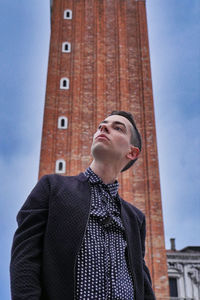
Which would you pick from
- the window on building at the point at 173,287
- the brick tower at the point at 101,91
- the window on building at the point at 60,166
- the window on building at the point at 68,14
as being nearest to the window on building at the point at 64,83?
the brick tower at the point at 101,91

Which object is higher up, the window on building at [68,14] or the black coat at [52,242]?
the window on building at [68,14]

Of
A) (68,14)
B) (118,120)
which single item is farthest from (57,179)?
(68,14)

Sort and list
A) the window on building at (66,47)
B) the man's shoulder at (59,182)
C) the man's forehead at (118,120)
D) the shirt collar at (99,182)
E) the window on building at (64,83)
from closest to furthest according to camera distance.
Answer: the man's shoulder at (59,182)
the shirt collar at (99,182)
the man's forehead at (118,120)
the window on building at (64,83)
the window on building at (66,47)

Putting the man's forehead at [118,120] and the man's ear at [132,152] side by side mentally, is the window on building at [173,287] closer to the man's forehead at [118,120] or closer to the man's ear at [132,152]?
the man's ear at [132,152]

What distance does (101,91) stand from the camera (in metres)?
16.7

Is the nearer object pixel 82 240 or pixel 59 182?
pixel 82 240

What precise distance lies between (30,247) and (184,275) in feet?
59.1

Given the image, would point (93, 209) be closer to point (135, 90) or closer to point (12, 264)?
point (12, 264)

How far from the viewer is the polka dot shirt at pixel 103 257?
54.0 inches

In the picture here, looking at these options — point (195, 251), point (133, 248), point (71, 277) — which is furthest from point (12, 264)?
point (195, 251)

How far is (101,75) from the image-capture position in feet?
56.1

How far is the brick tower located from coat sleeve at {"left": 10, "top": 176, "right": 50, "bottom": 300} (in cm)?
1260

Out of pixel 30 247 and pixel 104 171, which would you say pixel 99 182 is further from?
pixel 30 247

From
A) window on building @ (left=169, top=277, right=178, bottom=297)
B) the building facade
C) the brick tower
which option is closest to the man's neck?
the brick tower
